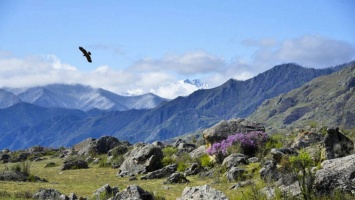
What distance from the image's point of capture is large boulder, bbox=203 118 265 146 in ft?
125

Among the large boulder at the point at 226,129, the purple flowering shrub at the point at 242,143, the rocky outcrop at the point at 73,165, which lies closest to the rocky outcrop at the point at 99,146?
the rocky outcrop at the point at 73,165

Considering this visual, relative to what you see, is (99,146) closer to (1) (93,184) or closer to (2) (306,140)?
(1) (93,184)

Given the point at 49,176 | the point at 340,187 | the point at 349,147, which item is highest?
the point at 349,147

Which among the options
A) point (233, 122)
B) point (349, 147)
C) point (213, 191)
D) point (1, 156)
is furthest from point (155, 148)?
point (1, 156)

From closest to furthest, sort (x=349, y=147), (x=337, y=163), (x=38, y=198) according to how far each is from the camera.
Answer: (x=337, y=163), (x=38, y=198), (x=349, y=147)

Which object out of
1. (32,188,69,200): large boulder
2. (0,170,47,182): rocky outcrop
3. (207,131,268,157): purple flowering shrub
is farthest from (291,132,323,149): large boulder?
A: (0,170,47,182): rocky outcrop

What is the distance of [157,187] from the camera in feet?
84.7

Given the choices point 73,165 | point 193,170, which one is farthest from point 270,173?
point 73,165

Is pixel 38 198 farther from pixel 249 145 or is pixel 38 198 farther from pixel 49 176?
pixel 249 145

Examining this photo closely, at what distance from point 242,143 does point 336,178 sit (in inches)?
850

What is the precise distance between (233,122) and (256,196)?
28433mm

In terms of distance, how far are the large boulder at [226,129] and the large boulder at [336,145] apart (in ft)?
48.8

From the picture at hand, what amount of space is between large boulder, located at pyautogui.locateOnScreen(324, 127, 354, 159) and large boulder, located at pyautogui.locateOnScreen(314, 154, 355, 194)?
8842 mm

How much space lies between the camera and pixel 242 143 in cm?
3553
